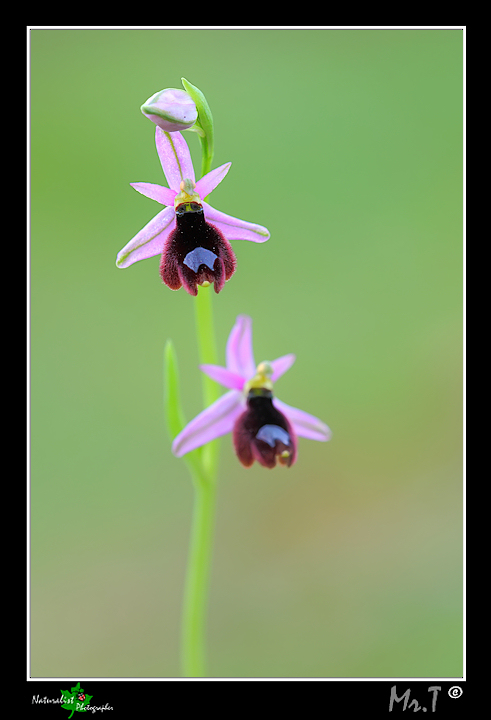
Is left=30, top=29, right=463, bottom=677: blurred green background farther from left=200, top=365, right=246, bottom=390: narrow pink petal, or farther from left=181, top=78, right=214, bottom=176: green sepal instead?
left=181, top=78, right=214, bottom=176: green sepal

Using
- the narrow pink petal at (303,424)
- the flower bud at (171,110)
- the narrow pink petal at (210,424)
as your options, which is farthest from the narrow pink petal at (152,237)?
the narrow pink petal at (303,424)

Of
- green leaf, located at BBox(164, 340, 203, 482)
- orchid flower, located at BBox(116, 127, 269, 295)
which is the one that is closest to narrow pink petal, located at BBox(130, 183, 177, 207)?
orchid flower, located at BBox(116, 127, 269, 295)

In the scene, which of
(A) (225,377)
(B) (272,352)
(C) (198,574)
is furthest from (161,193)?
(B) (272,352)

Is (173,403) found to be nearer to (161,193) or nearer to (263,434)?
(263,434)

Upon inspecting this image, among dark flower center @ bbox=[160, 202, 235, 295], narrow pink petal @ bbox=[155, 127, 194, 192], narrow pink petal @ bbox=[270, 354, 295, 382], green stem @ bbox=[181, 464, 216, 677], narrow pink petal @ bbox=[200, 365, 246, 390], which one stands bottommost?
green stem @ bbox=[181, 464, 216, 677]

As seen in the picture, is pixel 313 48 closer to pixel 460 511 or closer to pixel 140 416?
pixel 140 416

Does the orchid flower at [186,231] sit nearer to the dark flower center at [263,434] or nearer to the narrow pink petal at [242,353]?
the narrow pink petal at [242,353]
